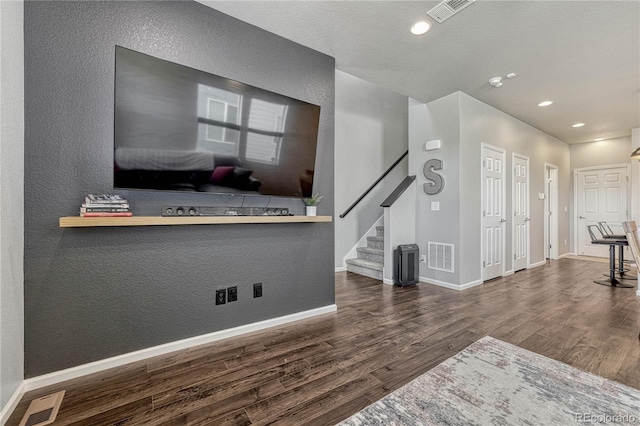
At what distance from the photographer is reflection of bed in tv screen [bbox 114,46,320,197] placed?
187 centimetres

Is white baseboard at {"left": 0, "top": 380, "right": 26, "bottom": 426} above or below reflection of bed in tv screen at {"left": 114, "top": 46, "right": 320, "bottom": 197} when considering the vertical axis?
below

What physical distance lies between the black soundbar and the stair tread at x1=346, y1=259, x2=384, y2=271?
2.32 meters

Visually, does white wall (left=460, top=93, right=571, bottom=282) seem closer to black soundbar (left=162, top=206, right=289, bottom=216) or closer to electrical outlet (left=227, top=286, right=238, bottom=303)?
black soundbar (left=162, top=206, right=289, bottom=216)

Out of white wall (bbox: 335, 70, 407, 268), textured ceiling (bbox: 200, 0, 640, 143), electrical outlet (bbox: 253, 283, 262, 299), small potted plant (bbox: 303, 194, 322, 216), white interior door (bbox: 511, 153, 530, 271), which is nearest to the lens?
textured ceiling (bbox: 200, 0, 640, 143)

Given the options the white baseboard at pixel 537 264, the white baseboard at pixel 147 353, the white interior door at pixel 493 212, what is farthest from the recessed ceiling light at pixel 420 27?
the white baseboard at pixel 537 264

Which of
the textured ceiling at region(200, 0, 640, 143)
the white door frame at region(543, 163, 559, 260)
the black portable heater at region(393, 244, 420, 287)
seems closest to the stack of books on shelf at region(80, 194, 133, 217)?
the textured ceiling at region(200, 0, 640, 143)

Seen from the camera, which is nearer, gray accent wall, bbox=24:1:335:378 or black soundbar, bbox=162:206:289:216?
gray accent wall, bbox=24:1:335:378

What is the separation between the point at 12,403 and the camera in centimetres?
150

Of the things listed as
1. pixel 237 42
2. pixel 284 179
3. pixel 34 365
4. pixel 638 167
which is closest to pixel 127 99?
pixel 237 42

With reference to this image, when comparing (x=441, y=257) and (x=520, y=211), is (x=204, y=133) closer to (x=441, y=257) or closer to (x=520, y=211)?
(x=441, y=257)

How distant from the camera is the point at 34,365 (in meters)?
1.70

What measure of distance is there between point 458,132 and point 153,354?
4.28 m

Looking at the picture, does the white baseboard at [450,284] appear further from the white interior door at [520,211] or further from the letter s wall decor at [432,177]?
the white interior door at [520,211]

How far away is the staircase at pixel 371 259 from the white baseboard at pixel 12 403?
12.6ft
